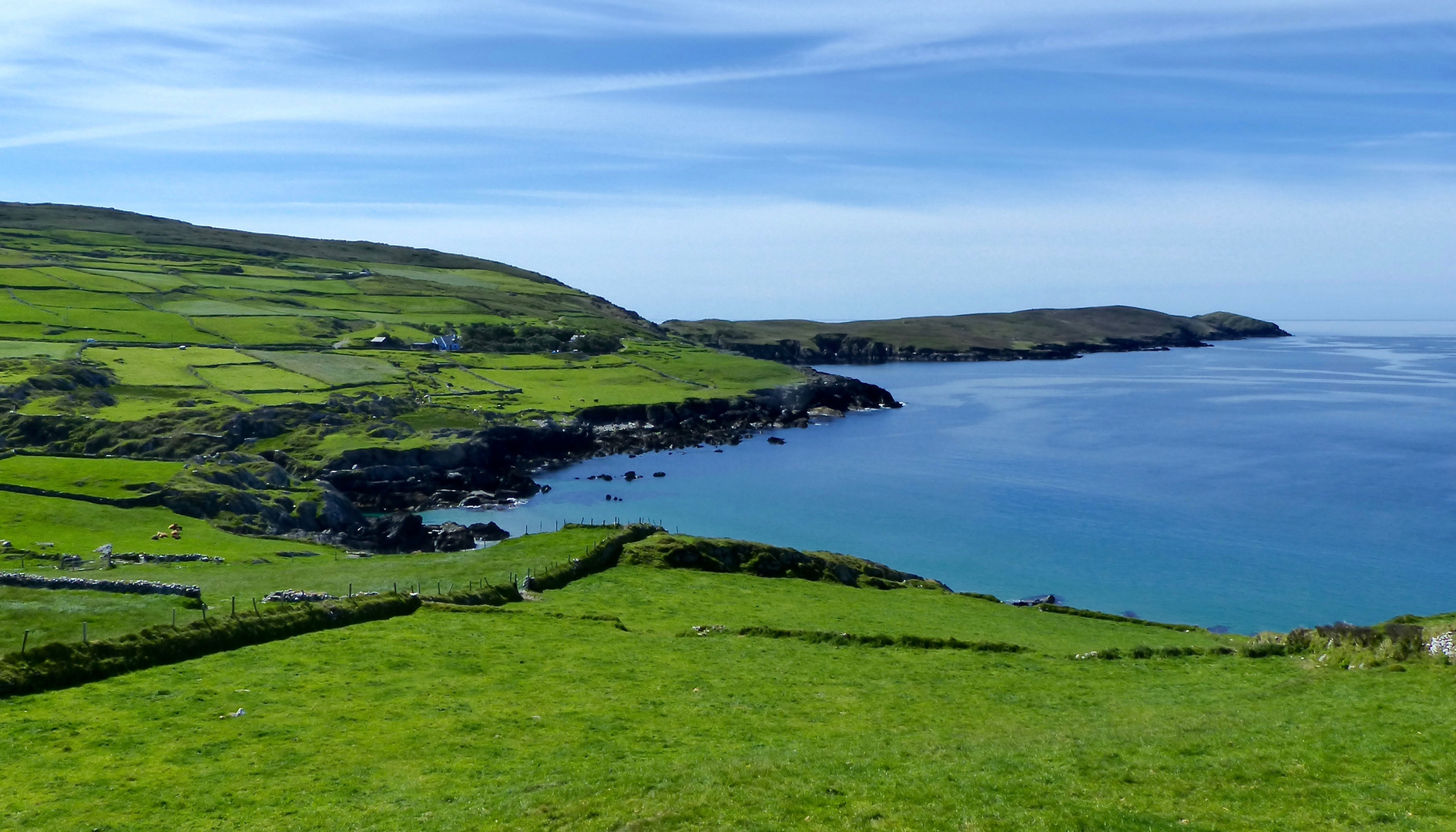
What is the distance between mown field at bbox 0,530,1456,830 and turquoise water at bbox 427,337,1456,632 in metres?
43.0

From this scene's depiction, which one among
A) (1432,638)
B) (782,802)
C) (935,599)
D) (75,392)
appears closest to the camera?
(782,802)

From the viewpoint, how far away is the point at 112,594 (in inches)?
1580

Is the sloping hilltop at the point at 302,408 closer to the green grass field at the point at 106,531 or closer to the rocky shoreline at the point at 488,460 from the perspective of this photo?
the rocky shoreline at the point at 488,460

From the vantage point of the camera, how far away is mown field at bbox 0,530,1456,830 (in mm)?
20484

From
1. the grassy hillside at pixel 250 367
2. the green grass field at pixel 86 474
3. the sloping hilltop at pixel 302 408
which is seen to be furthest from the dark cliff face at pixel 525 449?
the green grass field at pixel 86 474

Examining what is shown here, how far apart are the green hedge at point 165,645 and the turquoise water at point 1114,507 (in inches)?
2137

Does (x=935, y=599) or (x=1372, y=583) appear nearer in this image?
(x=935, y=599)

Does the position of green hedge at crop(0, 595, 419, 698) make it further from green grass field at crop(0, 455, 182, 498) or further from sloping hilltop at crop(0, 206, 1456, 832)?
green grass field at crop(0, 455, 182, 498)

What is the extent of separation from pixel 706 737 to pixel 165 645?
18.9m

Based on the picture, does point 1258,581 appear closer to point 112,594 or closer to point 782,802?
point 782,802

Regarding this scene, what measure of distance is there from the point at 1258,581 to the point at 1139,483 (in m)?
45.3

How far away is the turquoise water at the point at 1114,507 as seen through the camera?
81.2m

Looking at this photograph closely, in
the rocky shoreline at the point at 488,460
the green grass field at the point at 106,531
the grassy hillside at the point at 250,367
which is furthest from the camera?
the grassy hillside at the point at 250,367

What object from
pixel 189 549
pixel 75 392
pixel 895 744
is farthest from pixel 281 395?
pixel 895 744
